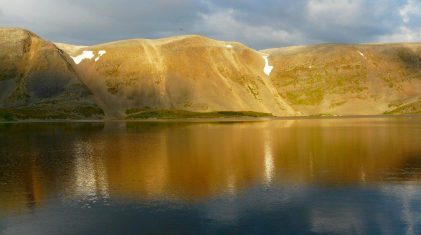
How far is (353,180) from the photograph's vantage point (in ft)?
134

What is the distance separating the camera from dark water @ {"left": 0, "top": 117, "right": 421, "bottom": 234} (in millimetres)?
27266

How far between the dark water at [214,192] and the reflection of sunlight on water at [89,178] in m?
0.10

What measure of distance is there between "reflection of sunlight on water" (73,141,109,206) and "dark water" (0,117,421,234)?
99mm

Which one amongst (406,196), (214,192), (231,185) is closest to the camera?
(406,196)

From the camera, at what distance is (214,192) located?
36.2 m

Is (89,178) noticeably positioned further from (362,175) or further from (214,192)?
(362,175)

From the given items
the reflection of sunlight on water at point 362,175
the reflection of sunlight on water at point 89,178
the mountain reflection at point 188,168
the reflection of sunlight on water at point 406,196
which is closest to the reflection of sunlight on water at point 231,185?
the mountain reflection at point 188,168

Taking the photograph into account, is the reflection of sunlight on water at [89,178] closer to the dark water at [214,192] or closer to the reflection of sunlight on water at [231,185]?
the dark water at [214,192]

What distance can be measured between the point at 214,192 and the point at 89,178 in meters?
14.2

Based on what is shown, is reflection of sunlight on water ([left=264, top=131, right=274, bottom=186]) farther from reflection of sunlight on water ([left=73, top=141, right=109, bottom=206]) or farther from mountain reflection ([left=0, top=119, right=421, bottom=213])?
reflection of sunlight on water ([left=73, top=141, right=109, bottom=206])

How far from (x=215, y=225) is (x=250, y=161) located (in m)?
27.7

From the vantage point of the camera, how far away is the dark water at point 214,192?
27.3m

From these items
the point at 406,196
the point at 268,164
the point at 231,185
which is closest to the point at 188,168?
the point at 268,164

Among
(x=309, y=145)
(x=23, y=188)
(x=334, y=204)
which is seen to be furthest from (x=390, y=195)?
(x=309, y=145)
